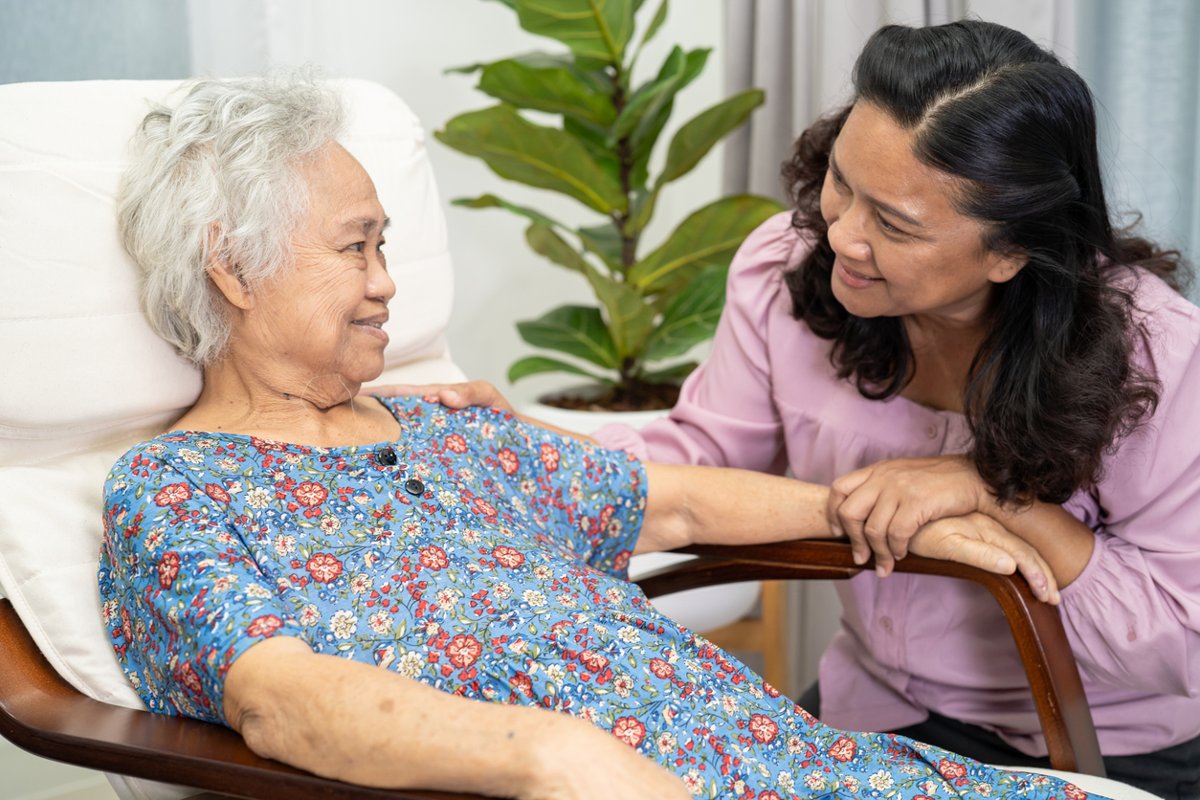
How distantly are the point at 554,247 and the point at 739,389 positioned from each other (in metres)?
0.77

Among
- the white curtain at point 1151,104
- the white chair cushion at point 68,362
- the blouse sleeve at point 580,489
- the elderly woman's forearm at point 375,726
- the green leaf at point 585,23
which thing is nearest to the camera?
the elderly woman's forearm at point 375,726

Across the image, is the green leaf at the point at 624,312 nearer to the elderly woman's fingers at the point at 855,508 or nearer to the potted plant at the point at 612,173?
the potted plant at the point at 612,173

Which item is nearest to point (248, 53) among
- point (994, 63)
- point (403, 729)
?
point (994, 63)

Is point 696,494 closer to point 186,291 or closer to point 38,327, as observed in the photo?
point 186,291

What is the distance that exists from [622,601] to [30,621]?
66 centimetres

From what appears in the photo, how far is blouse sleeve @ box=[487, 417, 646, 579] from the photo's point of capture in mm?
1618

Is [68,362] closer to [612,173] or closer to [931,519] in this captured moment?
[931,519]

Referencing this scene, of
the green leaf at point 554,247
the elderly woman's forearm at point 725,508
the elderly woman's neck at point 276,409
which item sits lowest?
the elderly woman's forearm at point 725,508

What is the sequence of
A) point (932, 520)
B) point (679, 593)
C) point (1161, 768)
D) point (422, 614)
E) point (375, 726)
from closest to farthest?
point (375, 726) < point (422, 614) < point (932, 520) < point (1161, 768) < point (679, 593)

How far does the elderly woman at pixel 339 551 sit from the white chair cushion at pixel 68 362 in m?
0.03

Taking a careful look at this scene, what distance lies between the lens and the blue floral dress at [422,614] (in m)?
1.21

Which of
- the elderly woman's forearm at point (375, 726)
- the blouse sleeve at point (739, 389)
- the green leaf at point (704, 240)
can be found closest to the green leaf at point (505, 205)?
the green leaf at point (704, 240)

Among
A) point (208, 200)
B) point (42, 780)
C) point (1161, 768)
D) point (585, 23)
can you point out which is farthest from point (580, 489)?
point (42, 780)

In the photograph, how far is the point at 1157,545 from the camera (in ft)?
4.97
